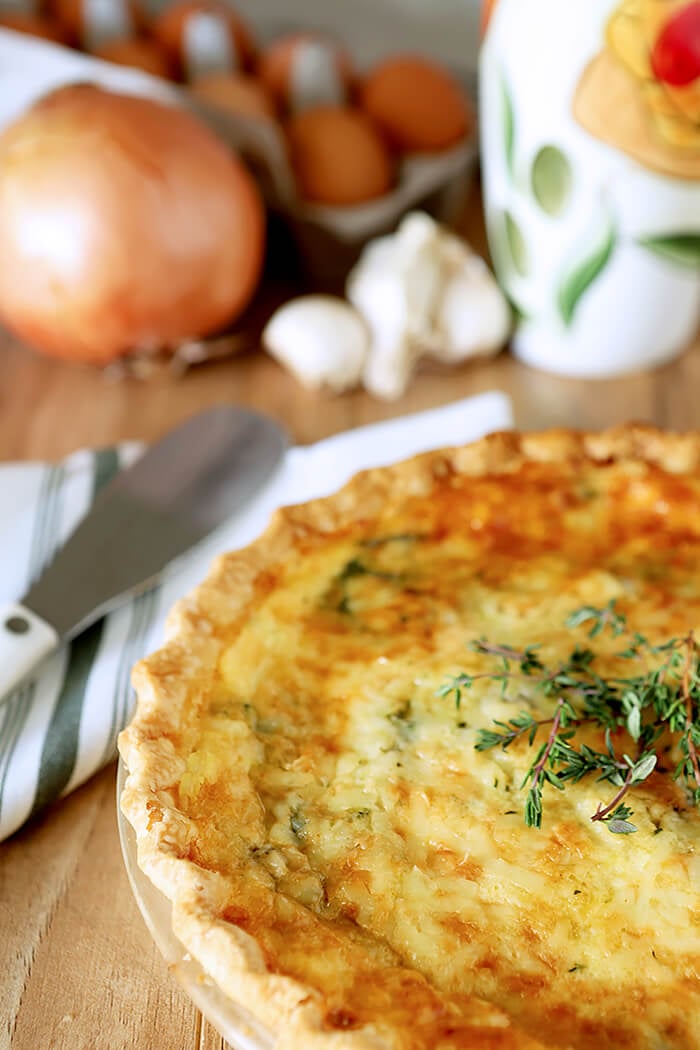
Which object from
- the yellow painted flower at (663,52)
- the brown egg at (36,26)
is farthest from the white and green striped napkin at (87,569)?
the brown egg at (36,26)

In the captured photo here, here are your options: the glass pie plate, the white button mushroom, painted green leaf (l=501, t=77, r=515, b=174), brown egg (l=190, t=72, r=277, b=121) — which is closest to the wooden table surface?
the white button mushroom

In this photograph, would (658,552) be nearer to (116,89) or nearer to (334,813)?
(334,813)

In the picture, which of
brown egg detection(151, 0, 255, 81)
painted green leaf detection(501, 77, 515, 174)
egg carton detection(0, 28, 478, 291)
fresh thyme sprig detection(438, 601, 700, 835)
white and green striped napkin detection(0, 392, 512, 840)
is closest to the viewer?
fresh thyme sprig detection(438, 601, 700, 835)

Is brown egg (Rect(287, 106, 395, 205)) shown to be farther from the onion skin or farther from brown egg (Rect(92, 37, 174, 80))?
brown egg (Rect(92, 37, 174, 80))

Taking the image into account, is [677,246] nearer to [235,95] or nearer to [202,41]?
[235,95]

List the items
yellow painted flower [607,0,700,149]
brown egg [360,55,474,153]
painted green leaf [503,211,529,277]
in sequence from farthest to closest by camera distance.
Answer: brown egg [360,55,474,153]
painted green leaf [503,211,529,277]
yellow painted flower [607,0,700,149]

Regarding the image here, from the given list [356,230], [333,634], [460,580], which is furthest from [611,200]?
[333,634]
